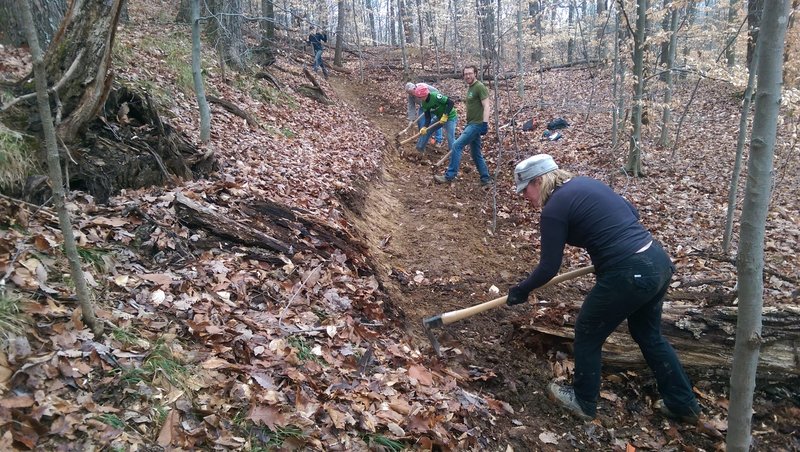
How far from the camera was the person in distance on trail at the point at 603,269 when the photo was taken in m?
3.43

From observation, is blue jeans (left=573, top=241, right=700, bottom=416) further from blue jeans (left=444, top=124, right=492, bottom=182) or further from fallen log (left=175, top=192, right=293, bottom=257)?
blue jeans (left=444, top=124, right=492, bottom=182)

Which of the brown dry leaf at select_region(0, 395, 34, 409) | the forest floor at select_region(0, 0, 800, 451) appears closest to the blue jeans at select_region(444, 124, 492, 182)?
the forest floor at select_region(0, 0, 800, 451)

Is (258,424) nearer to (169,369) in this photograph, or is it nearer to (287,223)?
(169,369)

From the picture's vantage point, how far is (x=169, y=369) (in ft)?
9.09

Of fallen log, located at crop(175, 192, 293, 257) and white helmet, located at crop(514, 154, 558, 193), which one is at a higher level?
white helmet, located at crop(514, 154, 558, 193)

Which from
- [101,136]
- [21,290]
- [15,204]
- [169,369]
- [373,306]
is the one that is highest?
[101,136]

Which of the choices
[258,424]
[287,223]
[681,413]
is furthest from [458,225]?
[258,424]

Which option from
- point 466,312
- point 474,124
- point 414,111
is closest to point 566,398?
point 466,312

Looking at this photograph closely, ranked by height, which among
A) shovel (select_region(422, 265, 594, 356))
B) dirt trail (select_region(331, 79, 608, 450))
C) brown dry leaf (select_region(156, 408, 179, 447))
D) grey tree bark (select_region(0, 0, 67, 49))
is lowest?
dirt trail (select_region(331, 79, 608, 450))

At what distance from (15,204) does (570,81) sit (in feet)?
68.9

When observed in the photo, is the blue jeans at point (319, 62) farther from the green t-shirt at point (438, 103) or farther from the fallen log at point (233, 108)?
the fallen log at point (233, 108)

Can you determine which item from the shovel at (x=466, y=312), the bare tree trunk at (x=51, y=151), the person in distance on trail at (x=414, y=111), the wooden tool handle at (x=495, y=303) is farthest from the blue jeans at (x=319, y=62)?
the bare tree trunk at (x=51, y=151)

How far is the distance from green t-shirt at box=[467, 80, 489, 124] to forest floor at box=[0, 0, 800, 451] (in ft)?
6.29

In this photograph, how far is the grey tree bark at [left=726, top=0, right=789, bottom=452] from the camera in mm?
2208
